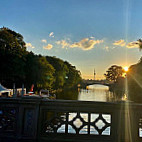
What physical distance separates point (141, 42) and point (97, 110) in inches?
1502

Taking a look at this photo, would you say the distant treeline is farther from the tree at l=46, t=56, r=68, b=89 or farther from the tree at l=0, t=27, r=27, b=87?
the tree at l=46, t=56, r=68, b=89

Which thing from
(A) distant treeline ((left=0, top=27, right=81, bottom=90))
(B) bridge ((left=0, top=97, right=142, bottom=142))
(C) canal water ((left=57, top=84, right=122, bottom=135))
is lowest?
(C) canal water ((left=57, top=84, right=122, bottom=135))

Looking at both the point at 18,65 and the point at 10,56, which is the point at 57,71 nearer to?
the point at 18,65

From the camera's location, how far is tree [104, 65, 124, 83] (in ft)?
445

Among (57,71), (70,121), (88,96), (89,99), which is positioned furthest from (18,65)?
(70,121)

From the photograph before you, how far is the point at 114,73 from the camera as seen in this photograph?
139375mm

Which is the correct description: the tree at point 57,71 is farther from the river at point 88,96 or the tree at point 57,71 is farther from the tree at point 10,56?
the tree at point 10,56

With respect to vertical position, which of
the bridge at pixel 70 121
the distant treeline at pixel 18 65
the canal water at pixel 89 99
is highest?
the distant treeline at pixel 18 65

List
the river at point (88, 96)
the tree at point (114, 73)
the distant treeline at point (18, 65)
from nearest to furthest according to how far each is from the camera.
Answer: the distant treeline at point (18, 65) → the river at point (88, 96) → the tree at point (114, 73)

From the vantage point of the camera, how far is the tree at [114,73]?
136 meters

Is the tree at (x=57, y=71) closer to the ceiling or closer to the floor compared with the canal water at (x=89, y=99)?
closer to the ceiling

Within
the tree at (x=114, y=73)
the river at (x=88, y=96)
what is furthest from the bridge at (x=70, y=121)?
the tree at (x=114, y=73)

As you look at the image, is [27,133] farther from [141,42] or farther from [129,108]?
[141,42]

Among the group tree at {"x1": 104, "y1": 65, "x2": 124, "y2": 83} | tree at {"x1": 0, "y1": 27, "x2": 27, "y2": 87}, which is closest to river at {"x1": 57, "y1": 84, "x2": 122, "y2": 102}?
tree at {"x1": 0, "y1": 27, "x2": 27, "y2": 87}
